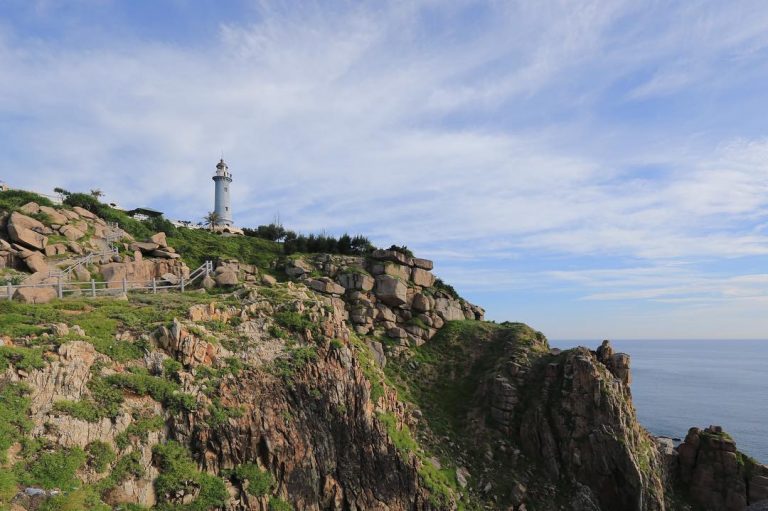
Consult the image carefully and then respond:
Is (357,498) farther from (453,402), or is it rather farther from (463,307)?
(463,307)

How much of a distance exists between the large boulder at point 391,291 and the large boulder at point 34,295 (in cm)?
2641

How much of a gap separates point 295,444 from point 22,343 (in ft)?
41.4

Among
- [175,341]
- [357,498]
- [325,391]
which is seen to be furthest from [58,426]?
[357,498]

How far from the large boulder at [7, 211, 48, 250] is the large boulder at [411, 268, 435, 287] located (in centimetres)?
3411

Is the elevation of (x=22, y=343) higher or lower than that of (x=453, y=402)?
higher

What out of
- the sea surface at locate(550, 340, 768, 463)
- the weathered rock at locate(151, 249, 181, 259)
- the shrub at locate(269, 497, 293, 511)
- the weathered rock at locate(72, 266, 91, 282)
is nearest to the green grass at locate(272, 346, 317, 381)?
the shrub at locate(269, 497, 293, 511)

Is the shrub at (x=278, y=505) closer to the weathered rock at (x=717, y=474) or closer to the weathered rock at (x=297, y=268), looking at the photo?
the weathered rock at (x=297, y=268)

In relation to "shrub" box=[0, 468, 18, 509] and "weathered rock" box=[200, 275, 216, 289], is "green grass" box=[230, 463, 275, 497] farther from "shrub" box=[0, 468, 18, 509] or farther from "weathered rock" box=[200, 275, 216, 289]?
"weathered rock" box=[200, 275, 216, 289]

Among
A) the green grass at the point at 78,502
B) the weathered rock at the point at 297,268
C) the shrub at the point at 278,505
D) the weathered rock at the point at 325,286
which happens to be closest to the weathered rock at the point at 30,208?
the weathered rock at the point at 297,268

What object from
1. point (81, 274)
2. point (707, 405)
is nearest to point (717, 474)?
point (81, 274)

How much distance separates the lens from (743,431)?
207 feet

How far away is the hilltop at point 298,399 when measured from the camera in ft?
51.9

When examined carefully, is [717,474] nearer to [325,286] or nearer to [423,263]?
[423,263]

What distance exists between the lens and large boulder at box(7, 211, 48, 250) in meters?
34.5
